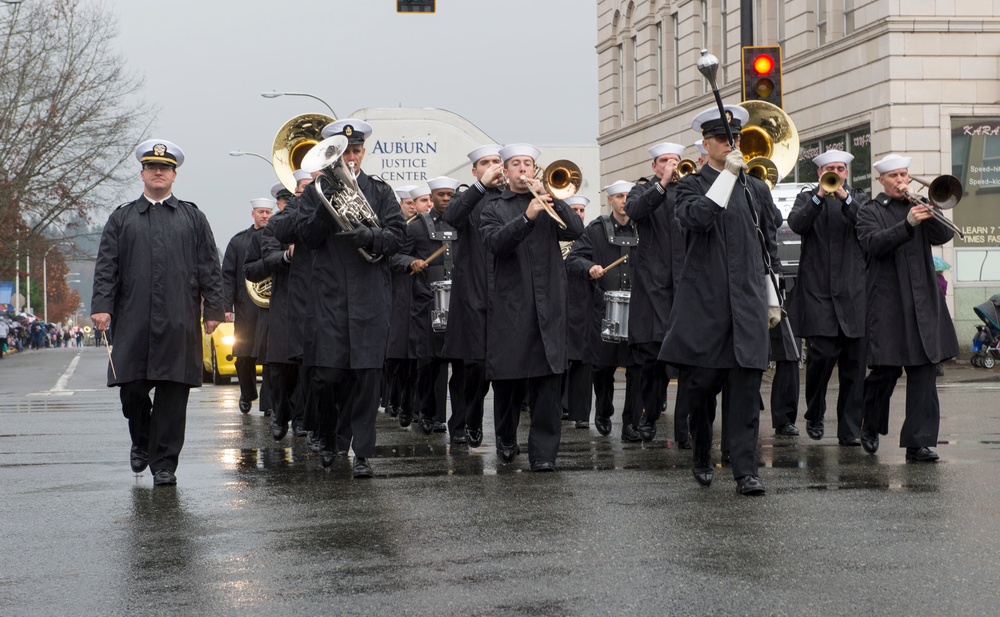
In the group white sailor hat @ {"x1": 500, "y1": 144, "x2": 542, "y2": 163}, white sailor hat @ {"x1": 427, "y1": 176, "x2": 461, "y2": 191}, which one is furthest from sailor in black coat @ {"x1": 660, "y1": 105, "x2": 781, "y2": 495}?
white sailor hat @ {"x1": 427, "y1": 176, "x2": 461, "y2": 191}

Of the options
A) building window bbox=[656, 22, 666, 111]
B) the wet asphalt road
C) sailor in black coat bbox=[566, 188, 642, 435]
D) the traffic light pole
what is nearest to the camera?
the wet asphalt road

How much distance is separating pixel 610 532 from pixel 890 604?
1.74m

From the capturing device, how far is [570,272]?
12.9 metres

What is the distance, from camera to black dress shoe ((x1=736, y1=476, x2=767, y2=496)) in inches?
320

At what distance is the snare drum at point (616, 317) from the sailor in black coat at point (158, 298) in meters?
3.36

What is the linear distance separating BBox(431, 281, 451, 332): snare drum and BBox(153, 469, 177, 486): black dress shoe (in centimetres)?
336

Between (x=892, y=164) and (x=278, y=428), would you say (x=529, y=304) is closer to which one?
(x=892, y=164)

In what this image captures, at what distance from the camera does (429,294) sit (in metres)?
13.3

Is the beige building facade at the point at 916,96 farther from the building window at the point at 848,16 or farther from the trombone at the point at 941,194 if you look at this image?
the trombone at the point at 941,194

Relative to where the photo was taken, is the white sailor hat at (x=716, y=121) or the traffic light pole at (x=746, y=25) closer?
the white sailor hat at (x=716, y=121)

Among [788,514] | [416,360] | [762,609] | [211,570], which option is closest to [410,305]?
[416,360]

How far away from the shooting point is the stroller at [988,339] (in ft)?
72.5

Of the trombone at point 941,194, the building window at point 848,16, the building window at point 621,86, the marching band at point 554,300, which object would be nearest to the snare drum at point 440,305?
the marching band at point 554,300

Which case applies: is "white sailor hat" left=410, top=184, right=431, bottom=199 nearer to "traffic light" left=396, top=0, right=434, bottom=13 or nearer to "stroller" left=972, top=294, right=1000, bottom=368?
"traffic light" left=396, top=0, right=434, bottom=13
